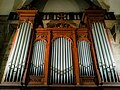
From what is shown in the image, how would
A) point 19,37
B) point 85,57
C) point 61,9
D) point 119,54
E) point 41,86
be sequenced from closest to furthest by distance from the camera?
point 41,86
point 85,57
point 19,37
point 119,54
point 61,9

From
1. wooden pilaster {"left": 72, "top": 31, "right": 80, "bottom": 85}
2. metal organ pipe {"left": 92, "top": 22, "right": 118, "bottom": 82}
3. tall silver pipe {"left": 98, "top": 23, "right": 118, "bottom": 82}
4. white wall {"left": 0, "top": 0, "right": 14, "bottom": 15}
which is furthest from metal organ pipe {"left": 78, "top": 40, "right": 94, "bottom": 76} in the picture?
white wall {"left": 0, "top": 0, "right": 14, "bottom": 15}

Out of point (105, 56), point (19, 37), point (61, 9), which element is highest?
point (61, 9)

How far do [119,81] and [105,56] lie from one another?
0.88 metres

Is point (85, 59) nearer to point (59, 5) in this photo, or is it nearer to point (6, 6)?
point (59, 5)

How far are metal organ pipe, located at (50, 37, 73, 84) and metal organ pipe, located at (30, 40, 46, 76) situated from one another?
0.88 feet

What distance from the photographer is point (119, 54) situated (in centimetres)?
831

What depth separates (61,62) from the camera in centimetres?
693

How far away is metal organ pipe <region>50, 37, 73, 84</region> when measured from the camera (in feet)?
21.2

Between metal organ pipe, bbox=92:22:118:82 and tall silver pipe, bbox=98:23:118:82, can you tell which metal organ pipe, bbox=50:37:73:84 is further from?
tall silver pipe, bbox=98:23:118:82

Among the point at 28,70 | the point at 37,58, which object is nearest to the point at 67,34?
the point at 37,58

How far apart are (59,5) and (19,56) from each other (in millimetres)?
3555

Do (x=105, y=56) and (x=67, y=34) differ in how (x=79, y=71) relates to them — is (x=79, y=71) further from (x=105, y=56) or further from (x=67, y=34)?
(x=67, y=34)

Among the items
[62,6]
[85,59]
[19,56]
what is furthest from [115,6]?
[19,56]

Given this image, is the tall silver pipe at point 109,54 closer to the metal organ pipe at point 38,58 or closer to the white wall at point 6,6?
the metal organ pipe at point 38,58
